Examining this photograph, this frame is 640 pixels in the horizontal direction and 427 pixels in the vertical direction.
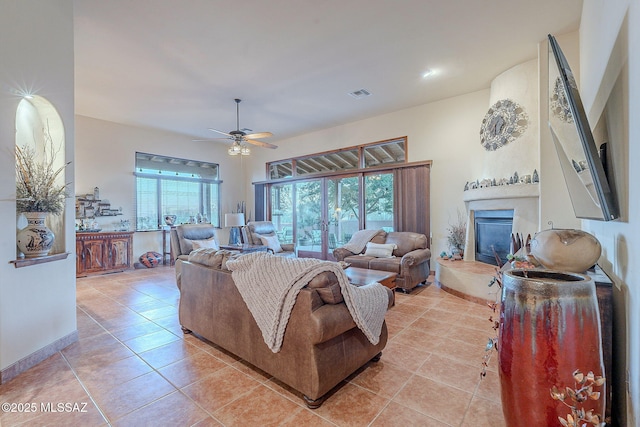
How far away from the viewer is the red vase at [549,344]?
3.65 feet

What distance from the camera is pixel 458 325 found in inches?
125

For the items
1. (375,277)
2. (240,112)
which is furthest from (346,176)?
(375,277)

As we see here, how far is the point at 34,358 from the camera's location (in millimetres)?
2367

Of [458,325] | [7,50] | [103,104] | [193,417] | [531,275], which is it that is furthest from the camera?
[103,104]

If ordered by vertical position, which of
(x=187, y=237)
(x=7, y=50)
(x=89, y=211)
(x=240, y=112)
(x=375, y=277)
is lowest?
(x=375, y=277)

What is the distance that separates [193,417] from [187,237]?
3544mm

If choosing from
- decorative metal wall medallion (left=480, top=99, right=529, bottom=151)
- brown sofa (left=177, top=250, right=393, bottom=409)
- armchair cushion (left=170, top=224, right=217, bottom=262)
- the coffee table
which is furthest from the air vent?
brown sofa (left=177, top=250, right=393, bottom=409)

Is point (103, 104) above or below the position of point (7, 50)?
above

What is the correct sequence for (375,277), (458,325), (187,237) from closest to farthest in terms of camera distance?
(458,325) < (375,277) < (187,237)

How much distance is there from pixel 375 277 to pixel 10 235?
3.51m

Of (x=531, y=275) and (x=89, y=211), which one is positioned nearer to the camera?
(x=531, y=275)

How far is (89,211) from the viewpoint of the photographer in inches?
236

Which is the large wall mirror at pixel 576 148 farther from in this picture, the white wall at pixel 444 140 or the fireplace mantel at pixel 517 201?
the white wall at pixel 444 140

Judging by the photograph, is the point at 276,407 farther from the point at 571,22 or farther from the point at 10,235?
the point at 571,22
